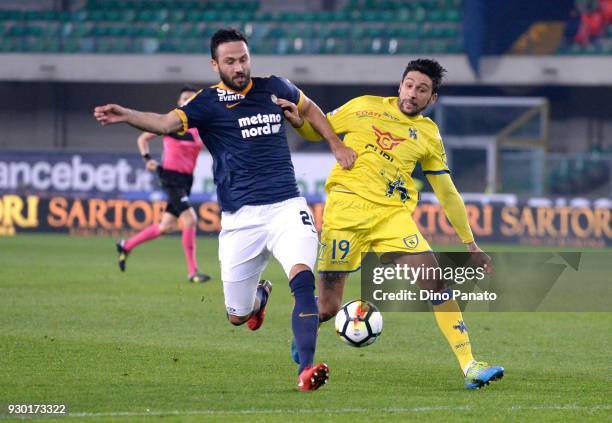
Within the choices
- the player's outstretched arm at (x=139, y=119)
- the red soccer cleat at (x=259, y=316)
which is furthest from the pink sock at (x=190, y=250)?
the player's outstretched arm at (x=139, y=119)

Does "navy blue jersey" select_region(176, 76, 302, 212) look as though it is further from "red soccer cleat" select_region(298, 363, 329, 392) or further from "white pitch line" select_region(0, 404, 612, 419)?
"white pitch line" select_region(0, 404, 612, 419)

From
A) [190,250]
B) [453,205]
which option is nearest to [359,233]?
[453,205]

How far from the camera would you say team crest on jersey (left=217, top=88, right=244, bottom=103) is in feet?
24.2

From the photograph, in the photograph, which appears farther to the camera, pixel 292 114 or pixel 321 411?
pixel 292 114

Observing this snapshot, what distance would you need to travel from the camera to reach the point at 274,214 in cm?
742

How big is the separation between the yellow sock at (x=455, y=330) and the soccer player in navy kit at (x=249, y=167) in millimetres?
917

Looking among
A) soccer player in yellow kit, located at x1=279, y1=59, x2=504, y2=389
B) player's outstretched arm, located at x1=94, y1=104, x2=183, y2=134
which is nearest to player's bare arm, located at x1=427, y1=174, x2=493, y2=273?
soccer player in yellow kit, located at x1=279, y1=59, x2=504, y2=389

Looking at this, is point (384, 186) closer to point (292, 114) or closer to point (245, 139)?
point (292, 114)

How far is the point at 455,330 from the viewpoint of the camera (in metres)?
7.52

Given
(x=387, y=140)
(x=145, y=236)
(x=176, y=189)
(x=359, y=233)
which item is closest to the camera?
(x=359, y=233)

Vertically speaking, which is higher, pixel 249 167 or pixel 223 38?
pixel 223 38

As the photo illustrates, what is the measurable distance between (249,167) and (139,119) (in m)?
0.78

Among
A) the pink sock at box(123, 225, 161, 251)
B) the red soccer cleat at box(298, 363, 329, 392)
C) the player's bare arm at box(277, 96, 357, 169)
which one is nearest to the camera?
the red soccer cleat at box(298, 363, 329, 392)

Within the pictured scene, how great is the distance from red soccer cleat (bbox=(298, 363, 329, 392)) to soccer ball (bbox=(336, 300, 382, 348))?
0.68 m
